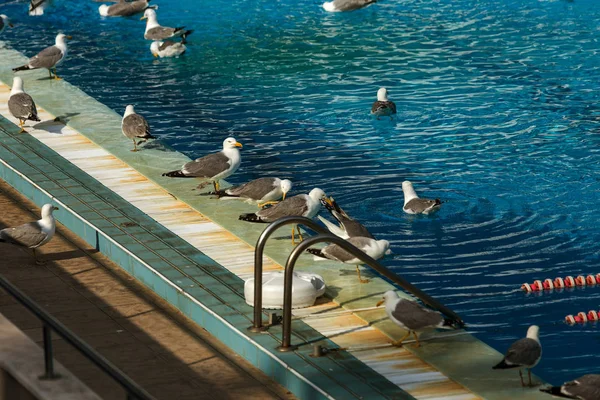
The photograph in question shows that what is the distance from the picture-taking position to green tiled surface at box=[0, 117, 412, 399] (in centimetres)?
810

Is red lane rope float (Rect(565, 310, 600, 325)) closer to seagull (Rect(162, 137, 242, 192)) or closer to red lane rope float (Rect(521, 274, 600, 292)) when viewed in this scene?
red lane rope float (Rect(521, 274, 600, 292))

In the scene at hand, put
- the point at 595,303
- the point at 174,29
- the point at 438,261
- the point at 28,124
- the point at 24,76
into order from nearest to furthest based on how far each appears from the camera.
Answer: the point at 595,303
the point at 438,261
the point at 28,124
the point at 24,76
the point at 174,29

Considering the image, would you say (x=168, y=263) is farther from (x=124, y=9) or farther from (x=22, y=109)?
(x=124, y=9)

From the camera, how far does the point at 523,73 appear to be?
18.6 m

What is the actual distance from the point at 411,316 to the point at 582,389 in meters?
1.35

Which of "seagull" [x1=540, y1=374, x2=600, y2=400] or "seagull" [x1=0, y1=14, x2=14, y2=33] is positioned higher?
"seagull" [x1=0, y1=14, x2=14, y2=33]

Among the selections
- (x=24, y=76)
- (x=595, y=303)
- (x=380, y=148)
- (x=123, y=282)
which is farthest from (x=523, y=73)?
(x=123, y=282)

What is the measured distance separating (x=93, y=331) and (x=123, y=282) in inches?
42.6

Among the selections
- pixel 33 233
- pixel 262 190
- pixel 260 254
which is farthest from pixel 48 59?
pixel 260 254

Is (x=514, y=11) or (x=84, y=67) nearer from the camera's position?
(x=84, y=67)

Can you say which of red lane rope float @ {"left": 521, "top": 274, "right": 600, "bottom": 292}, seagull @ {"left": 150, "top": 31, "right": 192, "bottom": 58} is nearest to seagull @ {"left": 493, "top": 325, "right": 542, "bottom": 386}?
red lane rope float @ {"left": 521, "top": 274, "right": 600, "bottom": 292}

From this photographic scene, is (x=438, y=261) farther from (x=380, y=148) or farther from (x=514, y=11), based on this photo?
(x=514, y=11)

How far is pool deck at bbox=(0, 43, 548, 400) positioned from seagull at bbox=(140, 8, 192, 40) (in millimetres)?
5829

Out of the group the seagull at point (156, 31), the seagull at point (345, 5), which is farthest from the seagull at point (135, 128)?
the seagull at point (345, 5)
